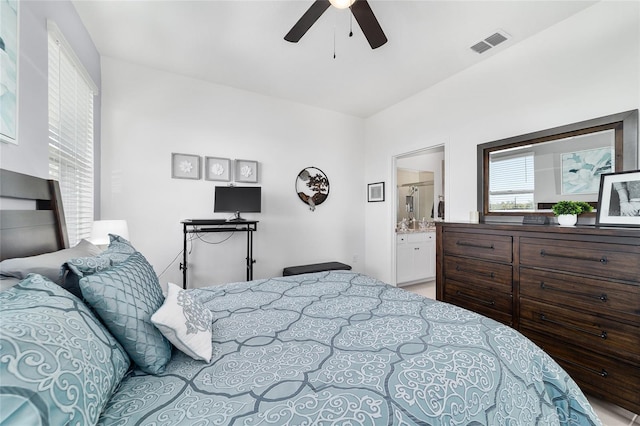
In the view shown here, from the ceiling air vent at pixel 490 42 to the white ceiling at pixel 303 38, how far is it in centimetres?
5

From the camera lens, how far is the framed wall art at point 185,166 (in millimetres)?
3246

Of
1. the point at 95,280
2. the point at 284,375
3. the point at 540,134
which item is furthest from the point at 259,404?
the point at 540,134

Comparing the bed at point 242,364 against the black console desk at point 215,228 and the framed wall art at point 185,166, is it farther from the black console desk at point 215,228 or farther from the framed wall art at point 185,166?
the framed wall art at point 185,166

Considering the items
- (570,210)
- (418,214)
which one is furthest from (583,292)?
(418,214)

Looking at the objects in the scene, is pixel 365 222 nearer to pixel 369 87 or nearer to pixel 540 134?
pixel 369 87

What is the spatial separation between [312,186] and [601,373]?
344cm

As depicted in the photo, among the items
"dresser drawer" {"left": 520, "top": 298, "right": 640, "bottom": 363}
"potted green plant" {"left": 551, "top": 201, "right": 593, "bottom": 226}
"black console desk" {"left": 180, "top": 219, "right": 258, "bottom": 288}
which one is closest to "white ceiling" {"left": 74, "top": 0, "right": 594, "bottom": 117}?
"potted green plant" {"left": 551, "top": 201, "right": 593, "bottom": 226}

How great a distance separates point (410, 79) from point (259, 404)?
3.61 metres

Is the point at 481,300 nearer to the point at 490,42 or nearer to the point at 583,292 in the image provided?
the point at 583,292

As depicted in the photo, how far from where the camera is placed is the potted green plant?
204 centimetres

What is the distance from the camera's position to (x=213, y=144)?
347 centimetres

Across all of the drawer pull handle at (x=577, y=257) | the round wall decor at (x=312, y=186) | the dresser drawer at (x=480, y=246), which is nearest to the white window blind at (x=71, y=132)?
the round wall decor at (x=312, y=186)

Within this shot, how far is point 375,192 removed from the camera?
447 centimetres

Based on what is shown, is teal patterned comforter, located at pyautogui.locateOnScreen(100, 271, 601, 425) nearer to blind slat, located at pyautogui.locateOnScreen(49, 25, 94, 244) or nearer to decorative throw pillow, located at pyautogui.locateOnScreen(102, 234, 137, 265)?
decorative throw pillow, located at pyautogui.locateOnScreen(102, 234, 137, 265)
